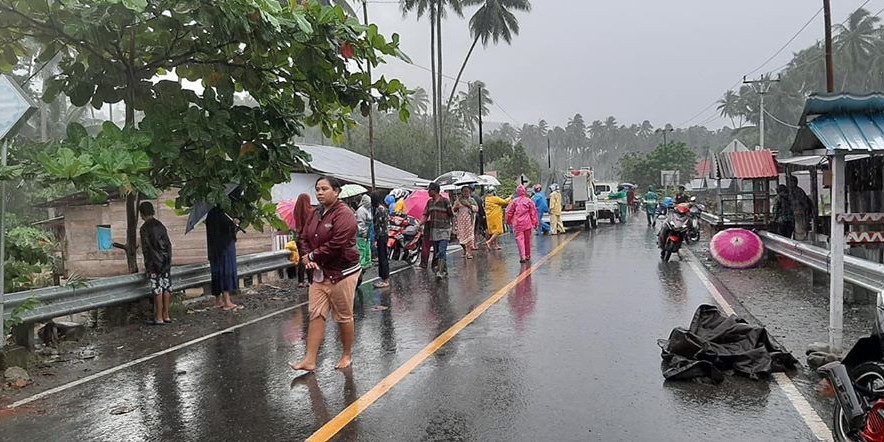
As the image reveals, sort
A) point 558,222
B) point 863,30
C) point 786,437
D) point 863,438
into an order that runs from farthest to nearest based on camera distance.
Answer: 1. point 863,30
2. point 558,222
3. point 786,437
4. point 863,438

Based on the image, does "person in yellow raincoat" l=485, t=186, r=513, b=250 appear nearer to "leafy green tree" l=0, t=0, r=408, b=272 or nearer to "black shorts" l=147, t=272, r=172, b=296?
"leafy green tree" l=0, t=0, r=408, b=272

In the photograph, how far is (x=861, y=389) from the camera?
4523 mm

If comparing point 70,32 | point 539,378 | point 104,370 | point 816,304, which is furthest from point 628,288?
point 70,32

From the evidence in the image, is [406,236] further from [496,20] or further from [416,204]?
[496,20]

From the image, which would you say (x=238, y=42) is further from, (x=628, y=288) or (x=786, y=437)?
(x=628, y=288)

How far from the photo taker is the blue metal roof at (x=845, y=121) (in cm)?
629

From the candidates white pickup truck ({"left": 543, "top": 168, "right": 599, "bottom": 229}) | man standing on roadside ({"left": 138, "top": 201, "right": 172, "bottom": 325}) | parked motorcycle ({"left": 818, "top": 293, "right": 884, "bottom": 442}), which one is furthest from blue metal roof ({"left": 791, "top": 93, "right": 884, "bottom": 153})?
white pickup truck ({"left": 543, "top": 168, "right": 599, "bottom": 229})

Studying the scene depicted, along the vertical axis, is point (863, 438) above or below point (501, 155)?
below

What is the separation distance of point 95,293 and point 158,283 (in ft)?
3.03

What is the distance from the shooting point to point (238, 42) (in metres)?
7.56

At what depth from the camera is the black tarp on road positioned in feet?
20.0

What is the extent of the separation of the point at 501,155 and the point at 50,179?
48926mm

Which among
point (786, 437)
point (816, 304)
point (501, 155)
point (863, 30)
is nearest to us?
point (786, 437)

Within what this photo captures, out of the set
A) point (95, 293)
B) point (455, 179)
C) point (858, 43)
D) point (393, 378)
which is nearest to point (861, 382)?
point (393, 378)
